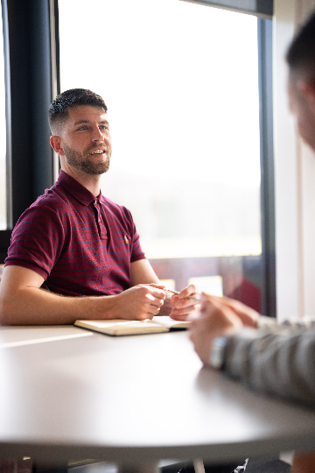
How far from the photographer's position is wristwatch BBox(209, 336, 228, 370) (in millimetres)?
743

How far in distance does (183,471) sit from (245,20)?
2.59 metres

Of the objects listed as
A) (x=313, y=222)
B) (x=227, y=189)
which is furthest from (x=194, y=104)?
(x=313, y=222)

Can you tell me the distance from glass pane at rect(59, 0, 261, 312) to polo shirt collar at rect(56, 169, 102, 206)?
763 millimetres

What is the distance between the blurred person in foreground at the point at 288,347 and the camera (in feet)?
2.01

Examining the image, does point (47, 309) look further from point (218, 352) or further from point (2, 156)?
point (2, 156)

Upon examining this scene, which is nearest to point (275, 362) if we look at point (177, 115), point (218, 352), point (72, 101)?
point (218, 352)

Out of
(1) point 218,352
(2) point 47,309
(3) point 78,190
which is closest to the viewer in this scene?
(1) point 218,352

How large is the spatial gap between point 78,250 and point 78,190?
28 centimetres

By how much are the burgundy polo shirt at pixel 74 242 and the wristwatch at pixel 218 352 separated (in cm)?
90

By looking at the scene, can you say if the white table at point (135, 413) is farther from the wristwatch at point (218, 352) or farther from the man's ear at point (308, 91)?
the man's ear at point (308, 91)

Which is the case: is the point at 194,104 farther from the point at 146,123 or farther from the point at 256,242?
the point at 256,242

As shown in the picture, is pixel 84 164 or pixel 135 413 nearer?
pixel 135 413

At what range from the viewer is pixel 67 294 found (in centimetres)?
169

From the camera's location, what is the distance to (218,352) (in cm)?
75
